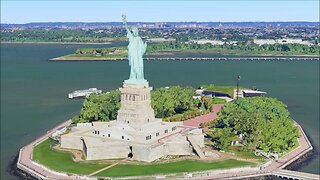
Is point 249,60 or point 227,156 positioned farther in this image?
point 249,60

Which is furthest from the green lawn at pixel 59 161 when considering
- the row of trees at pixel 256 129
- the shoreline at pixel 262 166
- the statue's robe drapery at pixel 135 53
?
the row of trees at pixel 256 129

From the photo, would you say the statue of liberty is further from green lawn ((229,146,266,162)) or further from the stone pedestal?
green lawn ((229,146,266,162))

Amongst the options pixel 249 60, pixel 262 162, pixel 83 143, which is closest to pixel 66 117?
pixel 83 143

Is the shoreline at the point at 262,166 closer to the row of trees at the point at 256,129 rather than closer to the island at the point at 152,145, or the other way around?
the island at the point at 152,145

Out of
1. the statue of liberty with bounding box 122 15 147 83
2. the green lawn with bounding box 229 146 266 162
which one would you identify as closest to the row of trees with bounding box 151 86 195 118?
the statue of liberty with bounding box 122 15 147 83

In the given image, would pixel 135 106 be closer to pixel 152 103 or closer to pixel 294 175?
pixel 152 103

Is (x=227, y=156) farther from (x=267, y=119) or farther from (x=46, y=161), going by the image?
(x=46, y=161)

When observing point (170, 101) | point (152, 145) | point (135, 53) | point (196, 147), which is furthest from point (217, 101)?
point (152, 145)
